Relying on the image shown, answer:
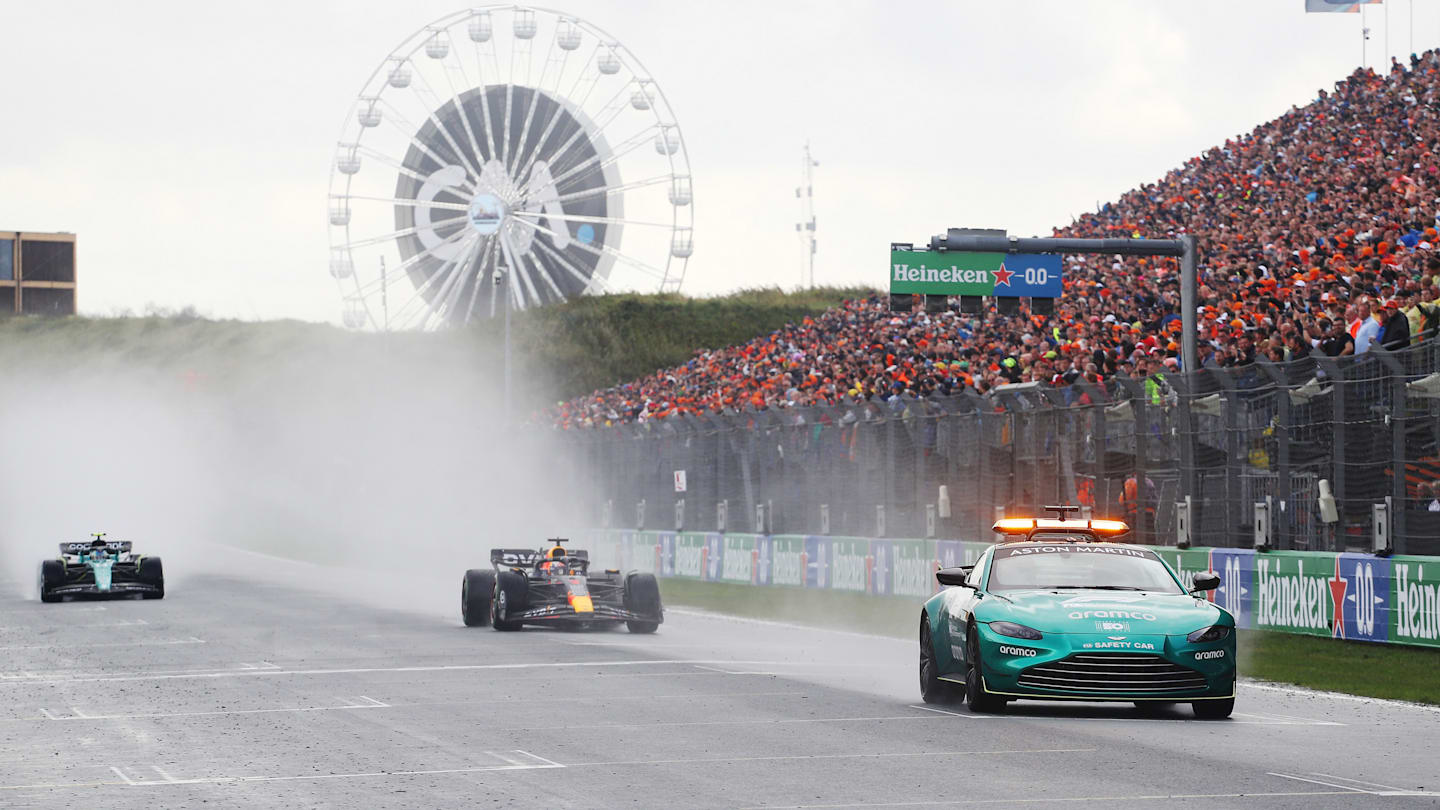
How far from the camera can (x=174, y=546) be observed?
53.9m

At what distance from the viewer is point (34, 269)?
→ 11175 centimetres

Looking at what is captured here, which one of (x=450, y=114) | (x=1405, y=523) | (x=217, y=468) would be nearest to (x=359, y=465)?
(x=450, y=114)

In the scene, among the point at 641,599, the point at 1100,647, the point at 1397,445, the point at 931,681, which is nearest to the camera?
the point at 1100,647

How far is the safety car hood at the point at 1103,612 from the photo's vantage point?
13375 mm

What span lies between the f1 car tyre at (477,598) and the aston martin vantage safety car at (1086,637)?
34.8ft

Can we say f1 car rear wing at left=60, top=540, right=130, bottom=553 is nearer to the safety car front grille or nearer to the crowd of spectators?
the crowd of spectators

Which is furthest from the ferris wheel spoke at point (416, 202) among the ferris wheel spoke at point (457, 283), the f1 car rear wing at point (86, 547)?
the f1 car rear wing at point (86, 547)

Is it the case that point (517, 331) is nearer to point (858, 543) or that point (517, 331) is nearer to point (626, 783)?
point (858, 543)

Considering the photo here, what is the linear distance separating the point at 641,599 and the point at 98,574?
11.1 meters

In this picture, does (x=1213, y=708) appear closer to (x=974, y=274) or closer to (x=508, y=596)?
(x=508, y=596)

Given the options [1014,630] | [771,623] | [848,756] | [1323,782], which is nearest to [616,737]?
[848,756]

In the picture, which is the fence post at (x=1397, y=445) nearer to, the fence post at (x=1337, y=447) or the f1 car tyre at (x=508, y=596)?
the fence post at (x=1337, y=447)

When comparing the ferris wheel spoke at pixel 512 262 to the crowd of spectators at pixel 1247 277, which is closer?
the crowd of spectators at pixel 1247 277

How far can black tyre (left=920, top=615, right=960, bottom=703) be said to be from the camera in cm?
1491
